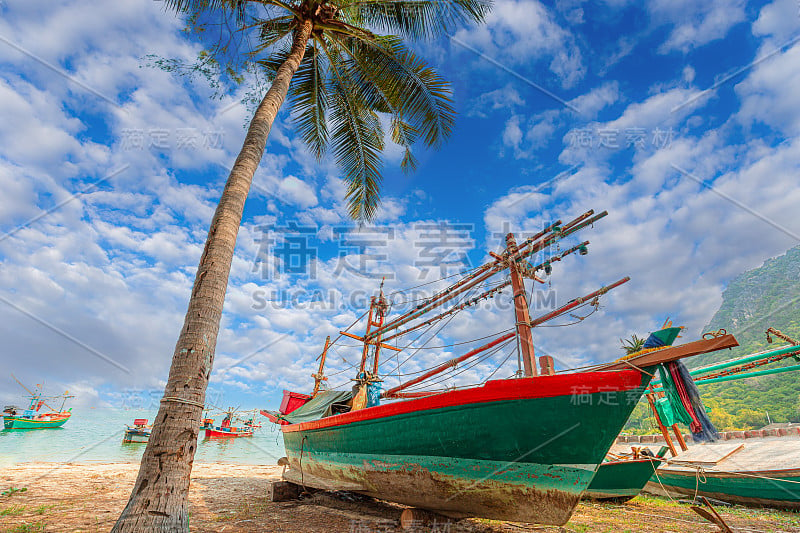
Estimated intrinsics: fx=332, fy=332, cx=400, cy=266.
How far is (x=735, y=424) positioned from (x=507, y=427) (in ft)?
148

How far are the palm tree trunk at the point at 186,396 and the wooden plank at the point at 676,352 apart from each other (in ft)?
15.4

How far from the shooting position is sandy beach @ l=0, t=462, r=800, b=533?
504 cm

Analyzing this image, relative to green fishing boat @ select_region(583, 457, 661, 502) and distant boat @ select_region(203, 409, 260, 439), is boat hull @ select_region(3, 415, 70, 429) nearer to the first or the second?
distant boat @ select_region(203, 409, 260, 439)

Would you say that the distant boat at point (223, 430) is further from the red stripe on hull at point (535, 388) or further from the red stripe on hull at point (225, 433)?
the red stripe on hull at point (535, 388)

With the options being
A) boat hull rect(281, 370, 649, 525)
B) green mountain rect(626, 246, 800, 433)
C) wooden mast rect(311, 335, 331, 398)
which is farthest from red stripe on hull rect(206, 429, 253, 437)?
green mountain rect(626, 246, 800, 433)

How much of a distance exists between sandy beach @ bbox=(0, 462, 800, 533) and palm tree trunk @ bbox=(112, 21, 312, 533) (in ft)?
7.96

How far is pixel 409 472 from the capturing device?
16.6 ft

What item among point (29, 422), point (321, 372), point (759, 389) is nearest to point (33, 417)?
point (29, 422)

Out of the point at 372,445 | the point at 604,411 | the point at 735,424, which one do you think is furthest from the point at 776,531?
the point at 735,424

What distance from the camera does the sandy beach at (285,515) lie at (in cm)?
504

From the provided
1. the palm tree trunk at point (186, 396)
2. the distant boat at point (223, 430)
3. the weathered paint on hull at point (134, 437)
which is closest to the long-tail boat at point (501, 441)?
the palm tree trunk at point (186, 396)

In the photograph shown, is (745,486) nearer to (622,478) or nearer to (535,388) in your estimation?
(622,478)

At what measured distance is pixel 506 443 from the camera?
4.27m

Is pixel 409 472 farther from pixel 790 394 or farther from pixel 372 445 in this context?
pixel 790 394
